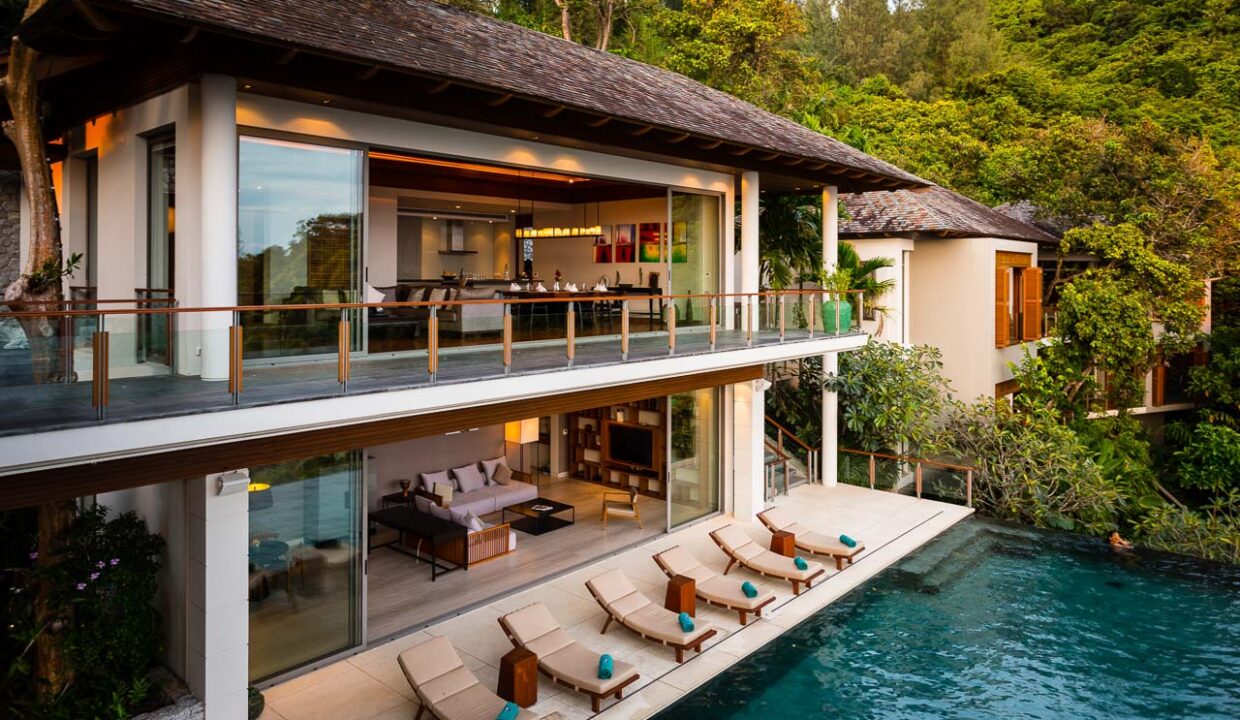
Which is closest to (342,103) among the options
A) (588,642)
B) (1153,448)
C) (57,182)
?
(57,182)

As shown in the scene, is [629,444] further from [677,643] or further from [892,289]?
[892,289]

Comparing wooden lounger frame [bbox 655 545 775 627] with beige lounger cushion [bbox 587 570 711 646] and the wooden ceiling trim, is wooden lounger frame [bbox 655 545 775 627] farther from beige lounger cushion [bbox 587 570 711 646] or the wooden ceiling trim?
the wooden ceiling trim

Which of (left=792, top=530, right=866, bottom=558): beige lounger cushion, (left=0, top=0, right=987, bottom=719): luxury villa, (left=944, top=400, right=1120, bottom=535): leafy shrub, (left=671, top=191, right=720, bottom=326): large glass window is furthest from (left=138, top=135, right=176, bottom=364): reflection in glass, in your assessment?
(left=944, top=400, right=1120, bottom=535): leafy shrub

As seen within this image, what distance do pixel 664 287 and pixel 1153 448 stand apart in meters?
18.3

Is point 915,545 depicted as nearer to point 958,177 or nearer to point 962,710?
point 962,710

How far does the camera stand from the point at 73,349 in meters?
6.30

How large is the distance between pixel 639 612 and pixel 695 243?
25.4 feet

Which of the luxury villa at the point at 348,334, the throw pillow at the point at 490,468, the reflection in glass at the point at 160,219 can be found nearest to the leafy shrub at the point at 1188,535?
the luxury villa at the point at 348,334

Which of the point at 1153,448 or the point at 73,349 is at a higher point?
the point at 73,349

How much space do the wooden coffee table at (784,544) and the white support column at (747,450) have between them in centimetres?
228

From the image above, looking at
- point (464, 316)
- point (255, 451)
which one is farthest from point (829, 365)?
point (255, 451)

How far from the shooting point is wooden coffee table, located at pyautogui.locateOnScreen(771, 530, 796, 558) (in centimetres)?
1281

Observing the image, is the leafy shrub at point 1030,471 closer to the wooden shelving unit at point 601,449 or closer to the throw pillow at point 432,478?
the wooden shelving unit at point 601,449

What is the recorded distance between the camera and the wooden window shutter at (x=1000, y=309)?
21109mm
